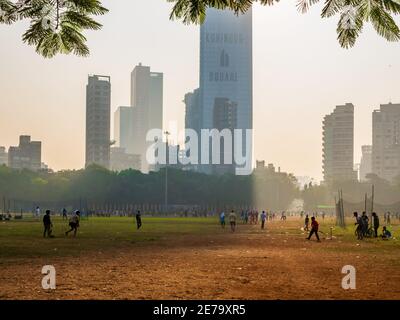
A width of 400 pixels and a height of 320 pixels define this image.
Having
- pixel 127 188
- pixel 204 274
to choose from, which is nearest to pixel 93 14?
pixel 204 274

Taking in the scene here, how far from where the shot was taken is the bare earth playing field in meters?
14.1

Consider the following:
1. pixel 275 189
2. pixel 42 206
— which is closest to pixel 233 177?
pixel 275 189

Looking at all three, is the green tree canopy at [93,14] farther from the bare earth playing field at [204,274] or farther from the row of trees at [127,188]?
the row of trees at [127,188]

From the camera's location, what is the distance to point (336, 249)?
29.9 meters

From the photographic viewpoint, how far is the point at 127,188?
14450cm

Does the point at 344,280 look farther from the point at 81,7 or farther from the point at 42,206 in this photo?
the point at 42,206

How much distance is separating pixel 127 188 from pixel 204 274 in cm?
12765

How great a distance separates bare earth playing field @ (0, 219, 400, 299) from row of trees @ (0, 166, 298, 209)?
384 ft

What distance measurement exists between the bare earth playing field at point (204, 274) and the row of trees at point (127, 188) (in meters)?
117

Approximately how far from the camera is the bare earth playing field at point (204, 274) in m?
14.1

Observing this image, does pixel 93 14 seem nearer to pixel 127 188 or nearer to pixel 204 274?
pixel 204 274

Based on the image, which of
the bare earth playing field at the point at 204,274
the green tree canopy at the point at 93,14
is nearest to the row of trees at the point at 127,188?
the bare earth playing field at the point at 204,274
